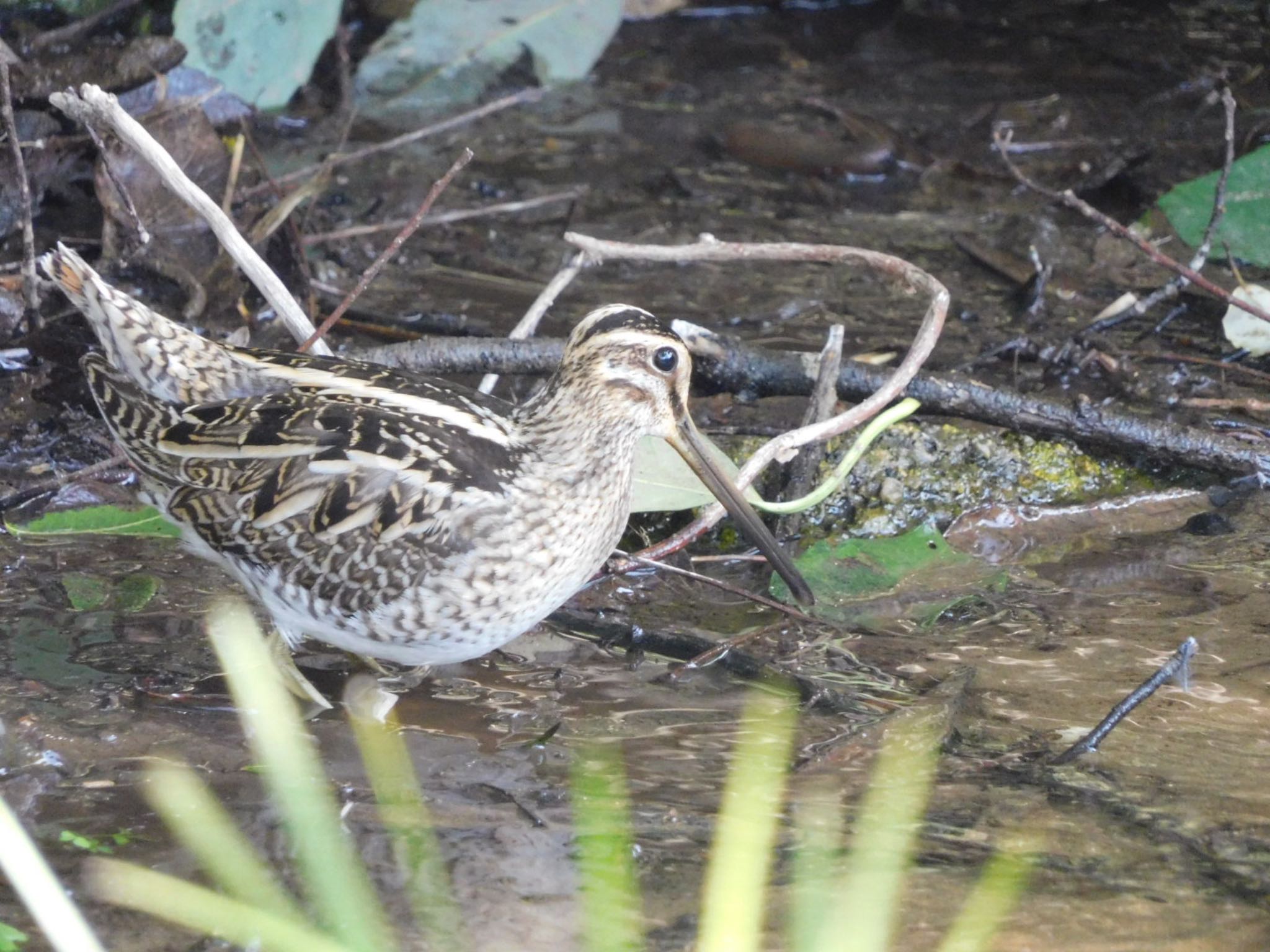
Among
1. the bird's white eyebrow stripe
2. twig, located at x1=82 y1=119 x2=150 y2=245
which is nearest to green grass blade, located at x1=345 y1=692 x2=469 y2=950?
the bird's white eyebrow stripe

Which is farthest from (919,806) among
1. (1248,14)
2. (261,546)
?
(1248,14)

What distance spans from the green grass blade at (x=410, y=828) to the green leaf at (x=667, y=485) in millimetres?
949

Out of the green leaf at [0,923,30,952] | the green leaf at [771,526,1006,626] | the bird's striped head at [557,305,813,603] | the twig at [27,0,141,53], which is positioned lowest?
the green leaf at [771,526,1006,626]

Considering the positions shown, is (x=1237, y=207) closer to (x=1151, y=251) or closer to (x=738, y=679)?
(x=1151, y=251)

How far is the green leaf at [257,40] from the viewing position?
5895mm

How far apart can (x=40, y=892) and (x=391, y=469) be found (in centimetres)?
159

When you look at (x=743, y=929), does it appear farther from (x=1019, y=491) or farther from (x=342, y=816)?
(x=1019, y=491)

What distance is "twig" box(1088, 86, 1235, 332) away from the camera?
4.33 m

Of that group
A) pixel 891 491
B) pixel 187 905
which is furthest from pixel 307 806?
pixel 891 491

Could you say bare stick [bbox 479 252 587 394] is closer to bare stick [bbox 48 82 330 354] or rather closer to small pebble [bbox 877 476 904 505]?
bare stick [bbox 48 82 330 354]

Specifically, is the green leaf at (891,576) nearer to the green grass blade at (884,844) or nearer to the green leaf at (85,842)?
the green grass blade at (884,844)

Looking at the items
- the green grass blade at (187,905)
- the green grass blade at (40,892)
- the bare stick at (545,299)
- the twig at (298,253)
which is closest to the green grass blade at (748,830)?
the green grass blade at (187,905)

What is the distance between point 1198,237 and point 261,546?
10.7 ft

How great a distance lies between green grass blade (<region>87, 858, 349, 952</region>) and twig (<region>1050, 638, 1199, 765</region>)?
1.52 m
